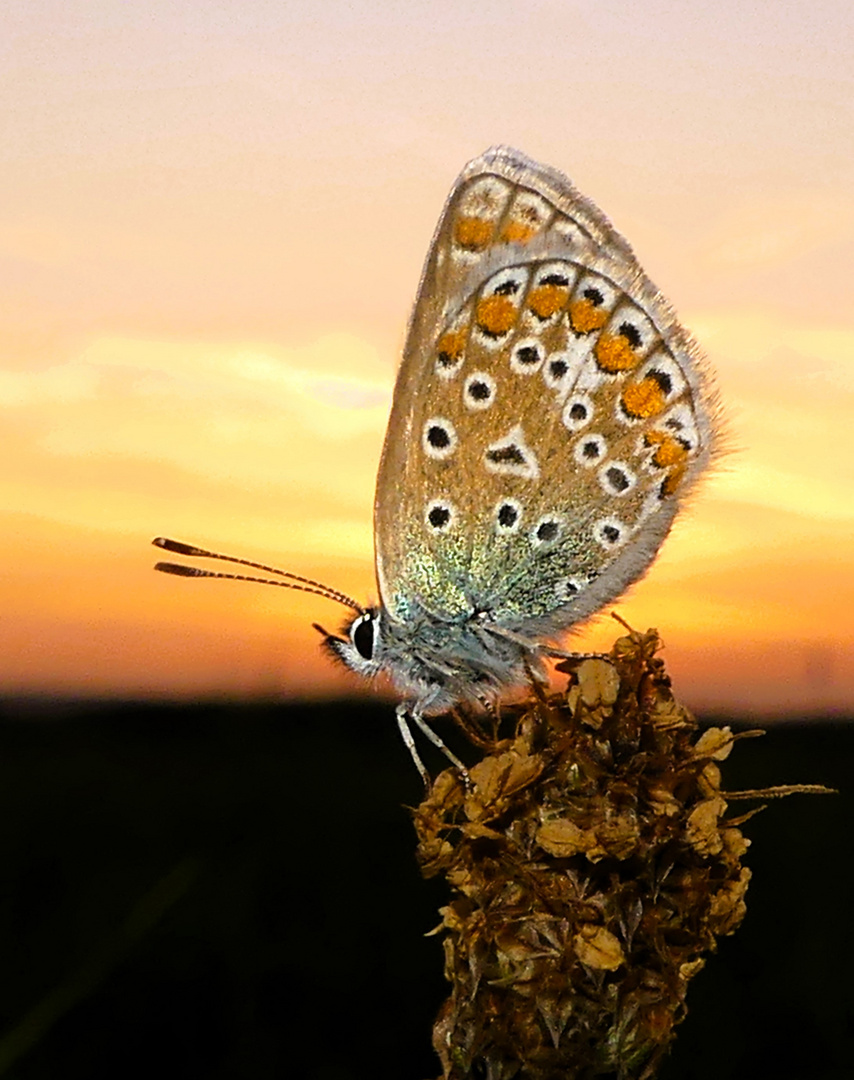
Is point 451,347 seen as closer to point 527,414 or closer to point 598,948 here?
point 527,414

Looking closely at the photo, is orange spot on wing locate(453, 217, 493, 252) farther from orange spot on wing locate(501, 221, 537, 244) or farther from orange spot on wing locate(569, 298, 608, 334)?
orange spot on wing locate(569, 298, 608, 334)

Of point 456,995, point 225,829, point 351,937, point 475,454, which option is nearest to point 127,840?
point 225,829

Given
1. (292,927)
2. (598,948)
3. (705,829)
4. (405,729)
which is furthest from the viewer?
(292,927)

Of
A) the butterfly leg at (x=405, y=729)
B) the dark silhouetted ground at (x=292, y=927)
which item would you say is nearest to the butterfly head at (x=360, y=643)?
the butterfly leg at (x=405, y=729)

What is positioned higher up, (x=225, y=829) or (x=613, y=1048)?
(x=225, y=829)

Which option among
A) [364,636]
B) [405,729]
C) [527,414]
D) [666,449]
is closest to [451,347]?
[527,414]

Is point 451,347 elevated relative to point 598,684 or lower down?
elevated

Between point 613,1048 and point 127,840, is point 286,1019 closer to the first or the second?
point 127,840
